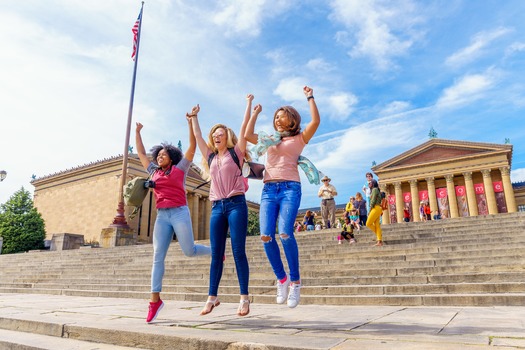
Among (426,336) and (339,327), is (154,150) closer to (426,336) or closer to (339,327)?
(339,327)

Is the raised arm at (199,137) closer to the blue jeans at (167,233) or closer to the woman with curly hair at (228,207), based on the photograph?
the woman with curly hair at (228,207)

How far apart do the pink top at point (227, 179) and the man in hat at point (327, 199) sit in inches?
401

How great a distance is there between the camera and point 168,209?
13.1 feet

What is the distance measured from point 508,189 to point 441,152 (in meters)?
8.69

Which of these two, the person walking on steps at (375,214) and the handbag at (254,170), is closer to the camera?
the handbag at (254,170)

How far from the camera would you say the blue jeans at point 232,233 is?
3.64 metres

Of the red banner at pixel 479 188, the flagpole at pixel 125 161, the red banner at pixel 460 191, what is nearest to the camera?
the flagpole at pixel 125 161

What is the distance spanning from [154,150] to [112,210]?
39928mm

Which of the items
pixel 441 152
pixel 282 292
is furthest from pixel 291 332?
pixel 441 152

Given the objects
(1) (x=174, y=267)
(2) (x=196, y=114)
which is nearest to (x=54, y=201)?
(1) (x=174, y=267)

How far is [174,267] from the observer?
10.5 metres

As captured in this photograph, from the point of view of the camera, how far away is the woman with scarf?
3.61m

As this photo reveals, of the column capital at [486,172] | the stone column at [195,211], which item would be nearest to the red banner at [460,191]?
the column capital at [486,172]

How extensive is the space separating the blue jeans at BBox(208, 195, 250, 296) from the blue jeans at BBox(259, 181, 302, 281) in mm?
216
